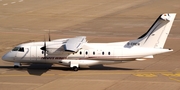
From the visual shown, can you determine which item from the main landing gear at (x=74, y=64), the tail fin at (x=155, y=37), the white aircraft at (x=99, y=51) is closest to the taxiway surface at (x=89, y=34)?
the main landing gear at (x=74, y=64)

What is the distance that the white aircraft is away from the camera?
4962 centimetres

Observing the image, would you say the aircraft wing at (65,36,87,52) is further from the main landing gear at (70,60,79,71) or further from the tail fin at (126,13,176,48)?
the tail fin at (126,13,176,48)


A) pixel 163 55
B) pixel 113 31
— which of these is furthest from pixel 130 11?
pixel 163 55

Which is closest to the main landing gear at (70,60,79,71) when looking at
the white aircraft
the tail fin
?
the white aircraft

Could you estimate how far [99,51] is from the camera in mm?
50062

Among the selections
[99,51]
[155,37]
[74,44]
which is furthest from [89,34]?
[155,37]

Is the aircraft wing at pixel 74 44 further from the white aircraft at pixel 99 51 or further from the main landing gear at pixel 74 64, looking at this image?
the main landing gear at pixel 74 64

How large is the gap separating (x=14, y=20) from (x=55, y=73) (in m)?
34.1

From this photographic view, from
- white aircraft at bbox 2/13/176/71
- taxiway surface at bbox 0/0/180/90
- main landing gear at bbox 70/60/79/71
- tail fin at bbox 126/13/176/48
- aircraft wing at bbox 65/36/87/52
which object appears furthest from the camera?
main landing gear at bbox 70/60/79/71

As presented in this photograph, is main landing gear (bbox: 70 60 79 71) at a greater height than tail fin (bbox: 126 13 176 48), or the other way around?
tail fin (bbox: 126 13 176 48)

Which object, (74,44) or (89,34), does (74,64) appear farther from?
(89,34)

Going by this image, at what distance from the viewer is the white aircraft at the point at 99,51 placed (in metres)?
49.6

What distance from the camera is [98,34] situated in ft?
233

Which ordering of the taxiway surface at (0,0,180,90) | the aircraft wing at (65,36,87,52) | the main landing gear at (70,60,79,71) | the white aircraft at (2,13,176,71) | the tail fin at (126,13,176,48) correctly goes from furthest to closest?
the main landing gear at (70,60,79,71)
the white aircraft at (2,13,176,71)
the tail fin at (126,13,176,48)
the aircraft wing at (65,36,87,52)
the taxiway surface at (0,0,180,90)
